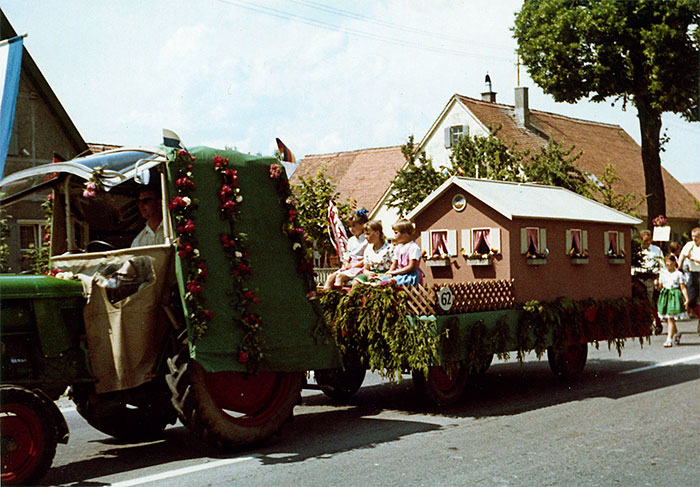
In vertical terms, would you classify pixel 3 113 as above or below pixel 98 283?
above

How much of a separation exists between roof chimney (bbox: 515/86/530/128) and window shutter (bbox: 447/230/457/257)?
103 feet

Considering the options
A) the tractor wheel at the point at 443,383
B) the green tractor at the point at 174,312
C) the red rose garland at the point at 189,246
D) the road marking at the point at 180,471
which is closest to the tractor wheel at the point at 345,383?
the tractor wheel at the point at 443,383

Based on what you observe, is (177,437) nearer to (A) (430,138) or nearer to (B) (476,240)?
(B) (476,240)

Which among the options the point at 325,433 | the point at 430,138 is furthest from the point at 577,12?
the point at 325,433

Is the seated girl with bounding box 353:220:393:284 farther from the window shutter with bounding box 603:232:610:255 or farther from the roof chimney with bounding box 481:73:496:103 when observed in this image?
the roof chimney with bounding box 481:73:496:103

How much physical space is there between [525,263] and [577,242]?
1.25m

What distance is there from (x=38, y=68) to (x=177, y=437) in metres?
21.7

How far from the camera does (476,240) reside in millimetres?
10250

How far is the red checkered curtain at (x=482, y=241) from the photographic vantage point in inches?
399

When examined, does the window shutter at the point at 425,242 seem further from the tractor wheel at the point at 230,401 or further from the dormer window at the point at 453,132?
the dormer window at the point at 453,132

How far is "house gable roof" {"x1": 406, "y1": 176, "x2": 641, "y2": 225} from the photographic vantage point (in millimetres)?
10113

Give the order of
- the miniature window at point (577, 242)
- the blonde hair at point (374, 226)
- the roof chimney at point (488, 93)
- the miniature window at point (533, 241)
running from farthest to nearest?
the roof chimney at point (488, 93), the miniature window at point (577, 242), the miniature window at point (533, 241), the blonde hair at point (374, 226)

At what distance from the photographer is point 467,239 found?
406 inches

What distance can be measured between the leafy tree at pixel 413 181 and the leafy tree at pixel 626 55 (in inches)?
219
